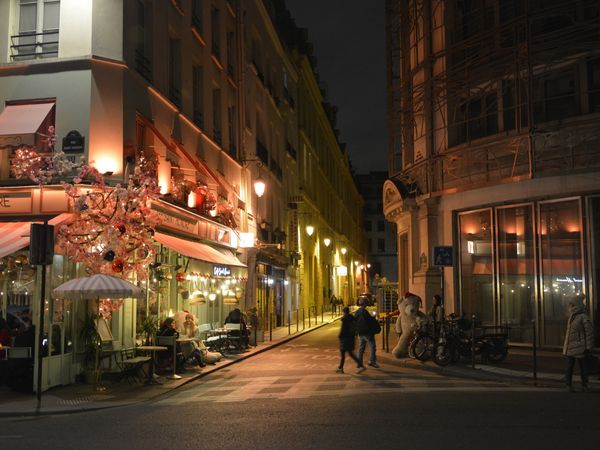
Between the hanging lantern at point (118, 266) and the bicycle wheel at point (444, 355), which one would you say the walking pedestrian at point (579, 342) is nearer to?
the bicycle wheel at point (444, 355)

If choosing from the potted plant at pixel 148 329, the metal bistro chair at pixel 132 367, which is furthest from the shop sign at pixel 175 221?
the metal bistro chair at pixel 132 367

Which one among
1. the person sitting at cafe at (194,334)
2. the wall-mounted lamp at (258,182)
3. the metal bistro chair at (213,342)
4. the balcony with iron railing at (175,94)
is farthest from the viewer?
the wall-mounted lamp at (258,182)

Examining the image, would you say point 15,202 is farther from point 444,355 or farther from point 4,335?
point 444,355

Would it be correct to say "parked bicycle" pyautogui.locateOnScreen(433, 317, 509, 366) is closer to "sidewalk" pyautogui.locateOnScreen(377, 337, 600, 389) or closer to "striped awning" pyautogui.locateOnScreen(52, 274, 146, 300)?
"sidewalk" pyautogui.locateOnScreen(377, 337, 600, 389)

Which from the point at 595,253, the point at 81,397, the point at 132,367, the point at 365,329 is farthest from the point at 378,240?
the point at 81,397

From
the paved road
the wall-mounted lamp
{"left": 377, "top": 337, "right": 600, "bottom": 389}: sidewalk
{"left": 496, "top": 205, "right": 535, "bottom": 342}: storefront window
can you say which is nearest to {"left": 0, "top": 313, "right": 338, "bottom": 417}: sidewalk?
the paved road

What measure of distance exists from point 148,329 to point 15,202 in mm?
4447

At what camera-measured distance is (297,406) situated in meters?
11.5

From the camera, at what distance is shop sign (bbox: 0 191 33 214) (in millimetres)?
15477

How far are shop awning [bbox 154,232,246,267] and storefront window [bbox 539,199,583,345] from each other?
947cm

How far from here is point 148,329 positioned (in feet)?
57.4

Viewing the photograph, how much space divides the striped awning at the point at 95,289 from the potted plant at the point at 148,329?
13.7 ft

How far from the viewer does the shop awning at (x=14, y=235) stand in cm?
1361

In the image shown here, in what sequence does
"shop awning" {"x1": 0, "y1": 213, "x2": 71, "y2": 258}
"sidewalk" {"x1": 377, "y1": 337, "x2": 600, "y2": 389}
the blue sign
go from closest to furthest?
"shop awning" {"x1": 0, "y1": 213, "x2": 71, "y2": 258}
"sidewalk" {"x1": 377, "y1": 337, "x2": 600, "y2": 389}
the blue sign
